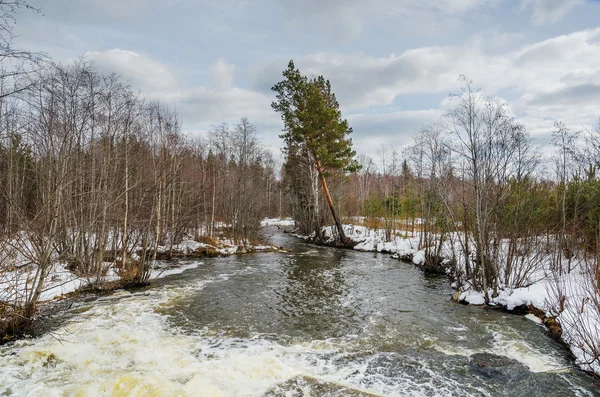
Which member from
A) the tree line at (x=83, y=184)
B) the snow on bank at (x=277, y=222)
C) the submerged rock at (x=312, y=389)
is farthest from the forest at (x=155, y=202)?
the snow on bank at (x=277, y=222)

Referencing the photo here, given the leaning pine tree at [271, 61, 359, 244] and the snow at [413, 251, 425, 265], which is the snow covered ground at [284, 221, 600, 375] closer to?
the snow at [413, 251, 425, 265]

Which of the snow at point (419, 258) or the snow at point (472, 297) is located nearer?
the snow at point (472, 297)

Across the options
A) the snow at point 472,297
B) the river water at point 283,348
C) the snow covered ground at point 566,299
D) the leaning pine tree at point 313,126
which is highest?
the leaning pine tree at point 313,126

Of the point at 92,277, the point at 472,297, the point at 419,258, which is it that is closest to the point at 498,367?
the point at 472,297

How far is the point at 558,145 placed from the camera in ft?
44.3

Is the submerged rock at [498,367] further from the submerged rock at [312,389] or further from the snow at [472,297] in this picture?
the snow at [472,297]

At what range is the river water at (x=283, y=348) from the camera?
5566 mm

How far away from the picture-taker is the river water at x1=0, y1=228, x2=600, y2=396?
219 inches

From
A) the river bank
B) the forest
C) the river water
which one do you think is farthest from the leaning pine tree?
the river water

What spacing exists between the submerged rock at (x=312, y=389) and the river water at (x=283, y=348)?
27 mm

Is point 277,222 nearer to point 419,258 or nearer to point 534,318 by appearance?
point 419,258

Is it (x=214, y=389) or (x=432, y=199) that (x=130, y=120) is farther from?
(x=432, y=199)

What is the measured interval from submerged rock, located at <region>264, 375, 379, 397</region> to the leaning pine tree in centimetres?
1774

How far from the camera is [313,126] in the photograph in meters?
22.8
